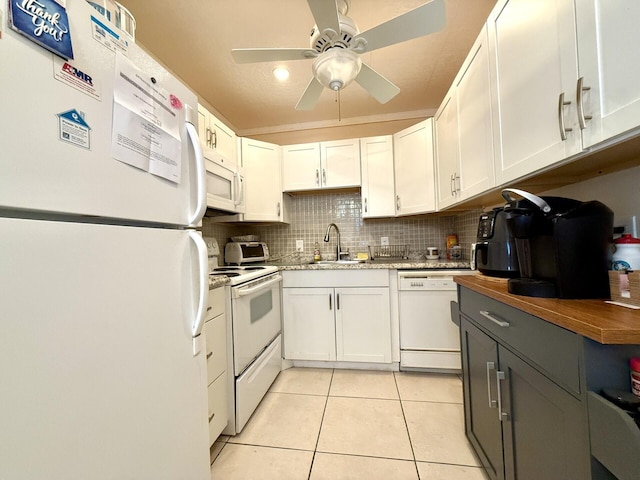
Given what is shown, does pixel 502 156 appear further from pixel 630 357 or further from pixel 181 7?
pixel 181 7

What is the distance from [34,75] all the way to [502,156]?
5.27 ft

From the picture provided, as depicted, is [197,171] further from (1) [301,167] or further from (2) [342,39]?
(1) [301,167]

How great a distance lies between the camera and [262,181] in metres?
2.53

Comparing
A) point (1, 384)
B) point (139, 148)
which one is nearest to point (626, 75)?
point (139, 148)

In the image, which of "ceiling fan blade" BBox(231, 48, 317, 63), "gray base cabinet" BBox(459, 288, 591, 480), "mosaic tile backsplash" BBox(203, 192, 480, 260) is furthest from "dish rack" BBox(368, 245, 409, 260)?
"ceiling fan blade" BBox(231, 48, 317, 63)

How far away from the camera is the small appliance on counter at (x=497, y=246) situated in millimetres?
1201

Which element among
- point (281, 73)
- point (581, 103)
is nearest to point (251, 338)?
point (581, 103)

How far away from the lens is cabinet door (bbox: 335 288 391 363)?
2.14 meters

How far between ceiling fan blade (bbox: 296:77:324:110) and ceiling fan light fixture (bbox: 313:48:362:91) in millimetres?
185

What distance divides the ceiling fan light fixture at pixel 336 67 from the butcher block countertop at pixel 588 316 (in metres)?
1.28

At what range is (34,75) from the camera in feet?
1.54

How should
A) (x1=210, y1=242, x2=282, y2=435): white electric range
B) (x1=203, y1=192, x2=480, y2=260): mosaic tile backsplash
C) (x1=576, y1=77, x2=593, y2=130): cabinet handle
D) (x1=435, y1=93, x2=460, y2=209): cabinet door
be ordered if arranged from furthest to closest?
(x1=203, y1=192, x2=480, y2=260): mosaic tile backsplash → (x1=435, y1=93, x2=460, y2=209): cabinet door → (x1=210, y1=242, x2=282, y2=435): white electric range → (x1=576, y1=77, x2=593, y2=130): cabinet handle

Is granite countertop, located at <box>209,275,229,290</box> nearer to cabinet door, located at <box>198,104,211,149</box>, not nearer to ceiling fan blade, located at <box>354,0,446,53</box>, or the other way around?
cabinet door, located at <box>198,104,211,149</box>

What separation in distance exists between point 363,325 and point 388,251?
960 mm
